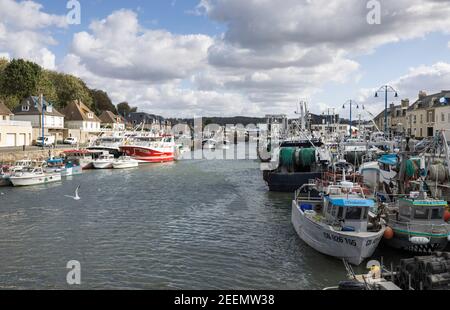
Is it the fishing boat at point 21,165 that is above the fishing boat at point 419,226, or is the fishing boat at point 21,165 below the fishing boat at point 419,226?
above

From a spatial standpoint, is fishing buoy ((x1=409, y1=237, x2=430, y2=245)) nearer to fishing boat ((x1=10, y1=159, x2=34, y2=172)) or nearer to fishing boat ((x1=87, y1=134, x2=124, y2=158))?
fishing boat ((x1=10, y1=159, x2=34, y2=172))

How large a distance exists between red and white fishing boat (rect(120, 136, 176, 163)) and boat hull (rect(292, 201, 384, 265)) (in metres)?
62.4

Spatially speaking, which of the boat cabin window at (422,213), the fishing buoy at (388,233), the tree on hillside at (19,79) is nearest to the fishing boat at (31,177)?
the fishing buoy at (388,233)

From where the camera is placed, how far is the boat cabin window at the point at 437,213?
20.6 m

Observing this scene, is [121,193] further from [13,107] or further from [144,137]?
[13,107]

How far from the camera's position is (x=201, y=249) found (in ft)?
73.8

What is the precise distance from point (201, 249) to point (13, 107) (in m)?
81.9

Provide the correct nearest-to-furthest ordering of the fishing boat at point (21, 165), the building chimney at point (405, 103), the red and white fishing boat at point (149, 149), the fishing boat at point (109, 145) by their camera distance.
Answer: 1. the fishing boat at point (21, 165)
2. the fishing boat at point (109, 145)
3. the red and white fishing boat at point (149, 149)
4. the building chimney at point (405, 103)

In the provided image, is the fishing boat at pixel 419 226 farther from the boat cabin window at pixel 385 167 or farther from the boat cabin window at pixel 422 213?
the boat cabin window at pixel 385 167

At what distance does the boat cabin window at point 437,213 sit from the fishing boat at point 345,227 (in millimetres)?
2345

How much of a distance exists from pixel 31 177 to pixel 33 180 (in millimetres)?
476

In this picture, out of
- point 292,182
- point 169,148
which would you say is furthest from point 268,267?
point 169,148

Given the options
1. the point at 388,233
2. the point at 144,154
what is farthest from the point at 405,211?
the point at 144,154

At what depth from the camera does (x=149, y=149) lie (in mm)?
82125
